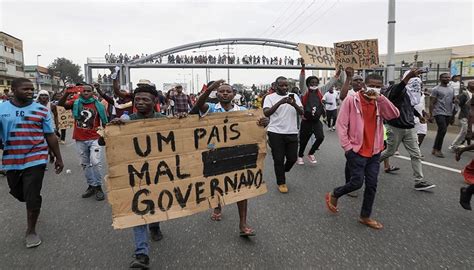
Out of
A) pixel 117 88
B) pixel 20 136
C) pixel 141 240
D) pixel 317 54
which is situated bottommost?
pixel 141 240

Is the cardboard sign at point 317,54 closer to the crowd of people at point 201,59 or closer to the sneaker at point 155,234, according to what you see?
the sneaker at point 155,234

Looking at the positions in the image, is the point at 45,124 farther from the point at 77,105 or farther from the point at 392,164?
the point at 392,164

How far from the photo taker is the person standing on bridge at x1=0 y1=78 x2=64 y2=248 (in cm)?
365

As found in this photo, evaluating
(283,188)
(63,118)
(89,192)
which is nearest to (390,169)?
(283,188)

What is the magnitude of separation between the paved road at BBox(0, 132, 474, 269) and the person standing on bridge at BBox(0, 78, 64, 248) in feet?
1.39

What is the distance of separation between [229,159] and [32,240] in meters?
2.12

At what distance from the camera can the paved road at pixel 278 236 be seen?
3.15m

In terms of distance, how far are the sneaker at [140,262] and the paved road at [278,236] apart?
0.12m

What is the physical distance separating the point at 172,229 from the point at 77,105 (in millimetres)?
2493

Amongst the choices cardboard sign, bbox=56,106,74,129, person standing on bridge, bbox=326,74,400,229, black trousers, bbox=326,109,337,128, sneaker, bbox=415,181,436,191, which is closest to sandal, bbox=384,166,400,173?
sneaker, bbox=415,181,436,191

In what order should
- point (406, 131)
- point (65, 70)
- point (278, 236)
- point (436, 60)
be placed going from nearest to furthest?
1. point (278, 236)
2. point (406, 131)
3. point (436, 60)
4. point (65, 70)

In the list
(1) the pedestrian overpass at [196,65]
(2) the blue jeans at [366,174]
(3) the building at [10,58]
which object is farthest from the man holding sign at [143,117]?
(3) the building at [10,58]

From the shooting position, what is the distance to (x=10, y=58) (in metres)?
67.7

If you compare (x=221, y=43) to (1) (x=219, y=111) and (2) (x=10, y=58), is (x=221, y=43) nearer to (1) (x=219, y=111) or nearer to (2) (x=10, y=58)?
(2) (x=10, y=58)
